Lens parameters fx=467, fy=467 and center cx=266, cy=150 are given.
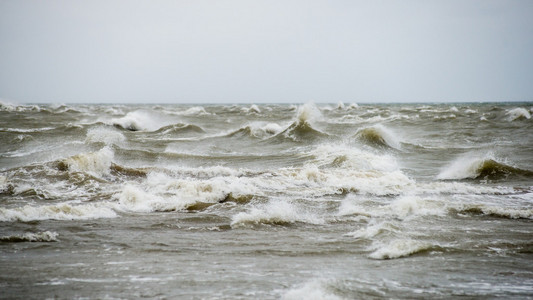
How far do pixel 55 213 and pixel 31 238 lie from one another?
53.7 inches

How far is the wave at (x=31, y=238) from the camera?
562 cm

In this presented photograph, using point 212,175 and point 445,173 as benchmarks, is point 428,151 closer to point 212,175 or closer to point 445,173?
point 445,173

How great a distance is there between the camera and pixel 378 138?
60.6 feet

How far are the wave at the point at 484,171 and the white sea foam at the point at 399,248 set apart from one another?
6.58 meters

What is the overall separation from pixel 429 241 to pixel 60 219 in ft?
16.9

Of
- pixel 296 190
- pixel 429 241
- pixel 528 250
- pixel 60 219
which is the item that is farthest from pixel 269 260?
pixel 296 190

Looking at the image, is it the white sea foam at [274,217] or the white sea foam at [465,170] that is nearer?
the white sea foam at [274,217]

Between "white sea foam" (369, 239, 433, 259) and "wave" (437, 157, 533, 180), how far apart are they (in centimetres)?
658

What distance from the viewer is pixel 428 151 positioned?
1684cm

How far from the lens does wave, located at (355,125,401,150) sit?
17.9 m

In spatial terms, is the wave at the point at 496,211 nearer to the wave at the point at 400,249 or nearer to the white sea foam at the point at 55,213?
the wave at the point at 400,249

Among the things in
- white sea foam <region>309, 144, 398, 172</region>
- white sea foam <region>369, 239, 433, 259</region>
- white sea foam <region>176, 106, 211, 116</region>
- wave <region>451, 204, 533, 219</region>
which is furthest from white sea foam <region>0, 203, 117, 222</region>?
white sea foam <region>176, 106, 211, 116</region>

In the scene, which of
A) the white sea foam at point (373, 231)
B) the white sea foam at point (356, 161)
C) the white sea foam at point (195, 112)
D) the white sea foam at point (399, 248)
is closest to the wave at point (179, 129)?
the white sea foam at point (356, 161)

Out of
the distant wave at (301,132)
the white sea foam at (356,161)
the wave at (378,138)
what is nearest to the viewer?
the white sea foam at (356,161)
